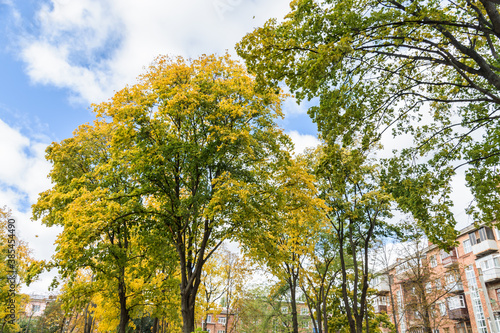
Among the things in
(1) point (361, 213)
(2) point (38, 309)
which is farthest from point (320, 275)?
(2) point (38, 309)

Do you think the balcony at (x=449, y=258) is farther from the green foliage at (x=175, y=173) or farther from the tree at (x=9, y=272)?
the tree at (x=9, y=272)

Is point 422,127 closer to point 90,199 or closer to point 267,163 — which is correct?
point 267,163

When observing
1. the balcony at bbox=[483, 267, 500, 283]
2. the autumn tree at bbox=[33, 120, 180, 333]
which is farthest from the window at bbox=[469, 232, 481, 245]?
the autumn tree at bbox=[33, 120, 180, 333]

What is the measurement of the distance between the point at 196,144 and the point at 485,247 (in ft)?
107

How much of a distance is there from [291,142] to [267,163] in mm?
1530

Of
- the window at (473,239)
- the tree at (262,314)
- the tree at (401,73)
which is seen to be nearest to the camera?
the tree at (401,73)

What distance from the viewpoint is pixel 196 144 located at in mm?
12234

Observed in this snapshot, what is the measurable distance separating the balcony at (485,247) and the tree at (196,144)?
95.1ft

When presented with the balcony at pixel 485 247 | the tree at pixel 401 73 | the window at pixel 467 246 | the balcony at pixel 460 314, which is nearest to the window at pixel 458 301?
the balcony at pixel 460 314

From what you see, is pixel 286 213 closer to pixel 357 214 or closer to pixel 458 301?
pixel 357 214

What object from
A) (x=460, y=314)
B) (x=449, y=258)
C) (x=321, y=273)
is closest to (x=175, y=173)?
(x=321, y=273)

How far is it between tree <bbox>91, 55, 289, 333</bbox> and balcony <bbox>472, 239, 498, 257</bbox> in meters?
29.0

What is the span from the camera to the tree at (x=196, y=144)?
38.1ft

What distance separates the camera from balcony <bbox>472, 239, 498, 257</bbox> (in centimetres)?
3058
